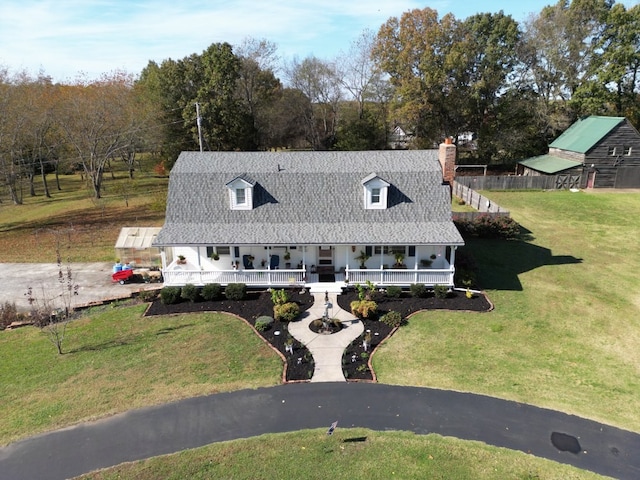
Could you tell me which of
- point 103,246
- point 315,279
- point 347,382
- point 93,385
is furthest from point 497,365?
point 103,246

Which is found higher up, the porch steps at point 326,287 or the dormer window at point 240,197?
the dormer window at point 240,197

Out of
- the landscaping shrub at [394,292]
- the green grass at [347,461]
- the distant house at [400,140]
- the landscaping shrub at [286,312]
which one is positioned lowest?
the green grass at [347,461]

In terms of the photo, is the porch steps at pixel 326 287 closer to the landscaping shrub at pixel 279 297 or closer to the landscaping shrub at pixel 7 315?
the landscaping shrub at pixel 279 297

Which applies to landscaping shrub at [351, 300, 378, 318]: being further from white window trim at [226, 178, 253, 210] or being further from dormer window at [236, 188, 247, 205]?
dormer window at [236, 188, 247, 205]

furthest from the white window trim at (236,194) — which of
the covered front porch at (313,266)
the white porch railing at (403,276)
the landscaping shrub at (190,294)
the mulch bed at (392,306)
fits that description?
the mulch bed at (392,306)

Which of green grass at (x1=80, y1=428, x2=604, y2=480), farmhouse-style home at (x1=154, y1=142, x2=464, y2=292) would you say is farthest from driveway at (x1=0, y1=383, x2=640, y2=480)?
farmhouse-style home at (x1=154, y1=142, x2=464, y2=292)

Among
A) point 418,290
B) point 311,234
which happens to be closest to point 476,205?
point 418,290
